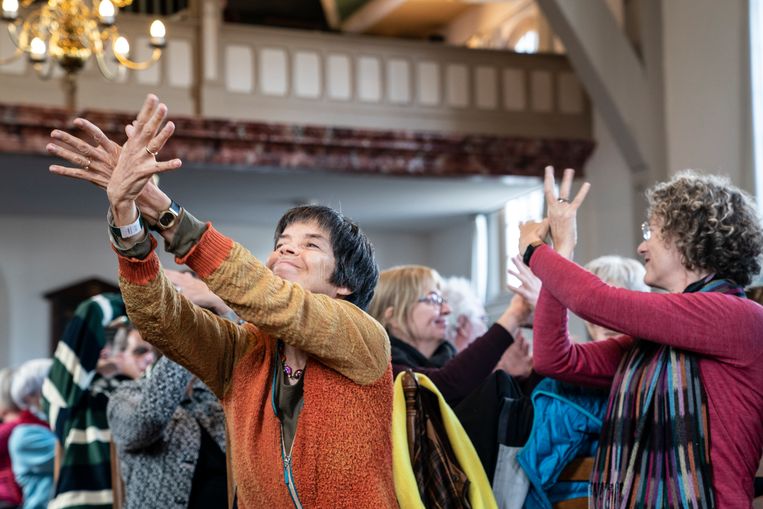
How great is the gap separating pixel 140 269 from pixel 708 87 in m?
7.23

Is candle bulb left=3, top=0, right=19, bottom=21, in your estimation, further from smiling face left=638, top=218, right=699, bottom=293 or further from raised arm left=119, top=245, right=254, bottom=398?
smiling face left=638, top=218, right=699, bottom=293

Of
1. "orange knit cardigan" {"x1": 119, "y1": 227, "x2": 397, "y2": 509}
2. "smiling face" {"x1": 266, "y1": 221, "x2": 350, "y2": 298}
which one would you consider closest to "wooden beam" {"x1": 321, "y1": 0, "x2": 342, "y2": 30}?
"smiling face" {"x1": 266, "y1": 221, "x2": 350, "y2": 298}

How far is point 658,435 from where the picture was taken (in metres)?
2.44

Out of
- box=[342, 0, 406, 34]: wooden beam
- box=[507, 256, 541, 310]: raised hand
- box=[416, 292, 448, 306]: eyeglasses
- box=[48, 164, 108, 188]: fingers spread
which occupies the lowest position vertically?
box=[416, 292, 448, 306]: eyeglasses

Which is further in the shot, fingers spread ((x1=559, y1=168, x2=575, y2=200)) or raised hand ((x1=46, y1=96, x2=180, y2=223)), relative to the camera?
fingers spread ((x1=559, y1=168, x2=575, y2=200))

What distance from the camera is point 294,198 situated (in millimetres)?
13156

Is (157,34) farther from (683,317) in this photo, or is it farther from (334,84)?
(683,317)

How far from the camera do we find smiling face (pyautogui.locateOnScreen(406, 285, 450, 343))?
372 cm

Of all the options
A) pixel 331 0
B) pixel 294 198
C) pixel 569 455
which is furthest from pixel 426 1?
pixel 569 455

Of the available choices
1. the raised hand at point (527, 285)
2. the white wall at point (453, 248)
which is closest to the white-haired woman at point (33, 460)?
the raised hand at point (527, 285)

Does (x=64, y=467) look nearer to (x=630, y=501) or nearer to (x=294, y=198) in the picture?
(x=630, y=501)

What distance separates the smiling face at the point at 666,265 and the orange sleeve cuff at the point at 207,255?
44.2 inches

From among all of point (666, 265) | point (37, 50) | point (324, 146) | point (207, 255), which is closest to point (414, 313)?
point (666, 265)

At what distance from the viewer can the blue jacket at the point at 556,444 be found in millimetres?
2922
